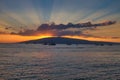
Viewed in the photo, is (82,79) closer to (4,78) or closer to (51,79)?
(51,79)

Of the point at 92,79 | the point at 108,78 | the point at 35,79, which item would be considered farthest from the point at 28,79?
the point at 108,78

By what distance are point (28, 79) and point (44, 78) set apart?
2.71 m

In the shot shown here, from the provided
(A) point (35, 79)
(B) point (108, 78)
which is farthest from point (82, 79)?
(A) point (35, 79)

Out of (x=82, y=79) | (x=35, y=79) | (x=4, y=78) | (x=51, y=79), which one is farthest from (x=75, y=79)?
(x=4, y=78)

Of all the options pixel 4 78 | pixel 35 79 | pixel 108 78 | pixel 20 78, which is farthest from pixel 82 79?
pixel 4 78

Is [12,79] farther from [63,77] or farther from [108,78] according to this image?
[108,78]

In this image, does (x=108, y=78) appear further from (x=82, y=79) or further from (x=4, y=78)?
(x=4, y=78)

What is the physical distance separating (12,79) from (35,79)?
3486 mm

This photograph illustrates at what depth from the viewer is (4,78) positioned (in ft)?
117

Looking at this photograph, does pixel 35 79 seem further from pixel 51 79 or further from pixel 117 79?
pixel 117 79

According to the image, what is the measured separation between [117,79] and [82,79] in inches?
216

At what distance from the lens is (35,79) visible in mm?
35656

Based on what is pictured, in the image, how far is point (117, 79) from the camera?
3616 centimetres

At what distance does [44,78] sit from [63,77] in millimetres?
3103
